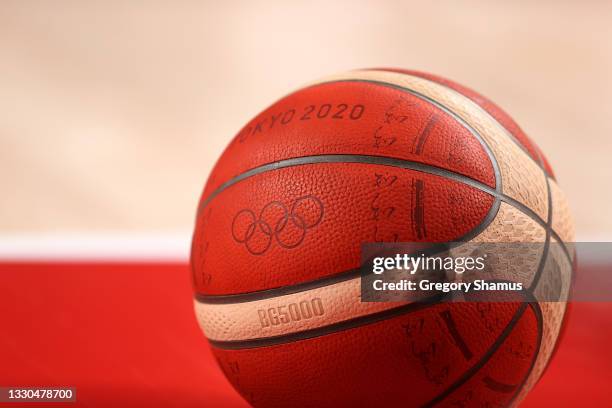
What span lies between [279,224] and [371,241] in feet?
0.45

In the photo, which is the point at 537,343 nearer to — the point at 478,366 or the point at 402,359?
the point at 478,366

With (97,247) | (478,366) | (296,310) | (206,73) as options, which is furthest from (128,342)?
(206,73)

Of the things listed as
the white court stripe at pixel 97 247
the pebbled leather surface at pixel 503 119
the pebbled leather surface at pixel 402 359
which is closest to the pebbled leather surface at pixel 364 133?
the pebbled leather surface at pixel 503 119

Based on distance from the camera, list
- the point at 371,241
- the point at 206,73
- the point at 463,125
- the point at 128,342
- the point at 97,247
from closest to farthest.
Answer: the point at 371,241 → the point at 463,125 → the point at 128,342 → the point at 97,247 → the point at 206,73

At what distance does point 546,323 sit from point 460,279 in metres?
0.19

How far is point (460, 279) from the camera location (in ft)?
3.14

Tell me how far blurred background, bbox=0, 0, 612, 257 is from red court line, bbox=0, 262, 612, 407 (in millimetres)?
837

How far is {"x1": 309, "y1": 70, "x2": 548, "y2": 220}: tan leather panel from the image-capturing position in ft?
3.38

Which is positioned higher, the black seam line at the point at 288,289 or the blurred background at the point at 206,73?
the blurred background at the point at 206,73

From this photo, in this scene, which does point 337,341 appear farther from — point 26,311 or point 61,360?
point 26,311

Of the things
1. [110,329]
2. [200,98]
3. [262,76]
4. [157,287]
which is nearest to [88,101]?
[200,98]

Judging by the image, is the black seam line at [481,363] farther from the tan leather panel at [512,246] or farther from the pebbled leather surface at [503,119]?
the pebbled leather surface at [503,119]

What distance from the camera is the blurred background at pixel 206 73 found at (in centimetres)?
351

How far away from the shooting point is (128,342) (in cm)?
190
